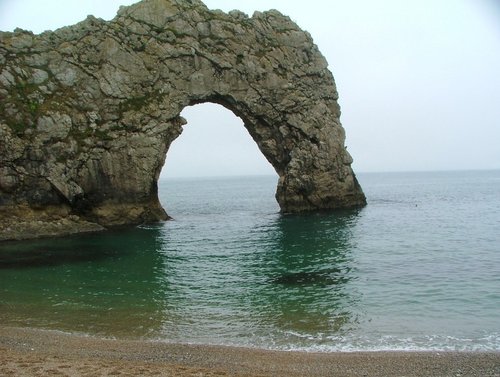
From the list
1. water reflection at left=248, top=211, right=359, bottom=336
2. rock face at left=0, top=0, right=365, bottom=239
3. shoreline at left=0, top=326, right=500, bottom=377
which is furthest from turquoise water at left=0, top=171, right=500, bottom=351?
rock face at left=0, top=0, right=365, bottom=239

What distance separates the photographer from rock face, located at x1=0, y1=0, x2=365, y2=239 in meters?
53.0

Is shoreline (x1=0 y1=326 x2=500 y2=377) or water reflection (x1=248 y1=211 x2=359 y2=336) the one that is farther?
water reflection (x1=248 y1=211 x2=359 y2=336)

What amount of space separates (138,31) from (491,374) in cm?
6029

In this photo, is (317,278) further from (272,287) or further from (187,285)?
(187,285)

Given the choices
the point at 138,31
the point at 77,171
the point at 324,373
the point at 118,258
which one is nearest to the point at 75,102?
the point at 77,171

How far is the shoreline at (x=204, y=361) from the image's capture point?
15.5 meters

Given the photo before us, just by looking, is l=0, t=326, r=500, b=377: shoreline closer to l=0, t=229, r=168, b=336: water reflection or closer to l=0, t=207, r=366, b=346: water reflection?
l=0, t=207, r=366, b=346: water reflection

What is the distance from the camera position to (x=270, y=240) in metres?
48.0

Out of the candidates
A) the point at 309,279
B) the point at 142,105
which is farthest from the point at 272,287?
the point at 142,105

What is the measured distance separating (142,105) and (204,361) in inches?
1918

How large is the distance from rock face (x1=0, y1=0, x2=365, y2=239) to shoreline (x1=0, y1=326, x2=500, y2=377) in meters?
36.4

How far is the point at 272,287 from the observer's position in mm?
28891

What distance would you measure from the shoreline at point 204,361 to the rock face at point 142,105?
119 feet

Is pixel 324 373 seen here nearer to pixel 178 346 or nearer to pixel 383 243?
pixel 178 346
